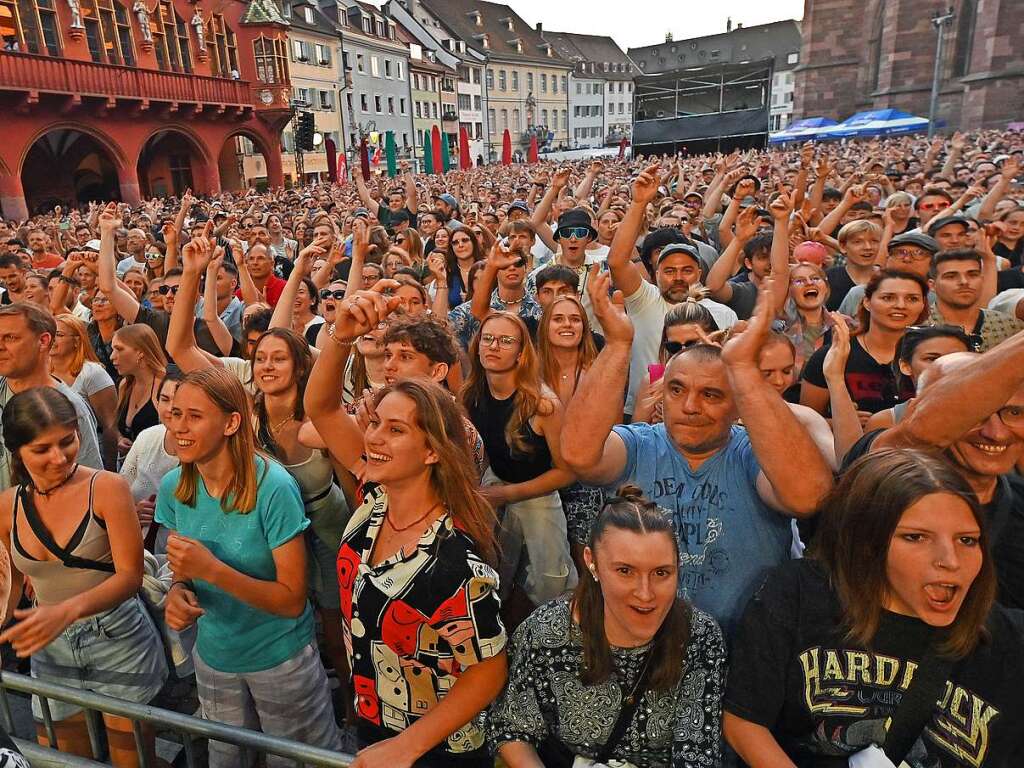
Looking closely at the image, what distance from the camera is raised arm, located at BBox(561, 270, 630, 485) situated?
219cm

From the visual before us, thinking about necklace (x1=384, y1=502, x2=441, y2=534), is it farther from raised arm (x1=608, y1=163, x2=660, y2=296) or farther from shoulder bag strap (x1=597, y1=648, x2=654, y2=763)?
raised arm (x1=608, y1=163, x2=660, y2=296)

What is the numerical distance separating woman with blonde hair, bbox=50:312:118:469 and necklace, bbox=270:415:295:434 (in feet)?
5.60

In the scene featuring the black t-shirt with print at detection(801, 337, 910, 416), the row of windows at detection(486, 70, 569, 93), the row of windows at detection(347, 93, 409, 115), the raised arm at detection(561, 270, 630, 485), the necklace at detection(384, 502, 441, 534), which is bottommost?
the black t-shirt with print at detection(801, 337, 910, 416)

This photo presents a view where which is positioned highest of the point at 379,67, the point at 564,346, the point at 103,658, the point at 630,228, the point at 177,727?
the point at 379,67

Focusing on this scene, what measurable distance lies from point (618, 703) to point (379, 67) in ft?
177

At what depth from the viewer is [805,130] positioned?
33.8 m

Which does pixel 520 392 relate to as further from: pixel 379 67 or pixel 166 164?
pixel 379 67

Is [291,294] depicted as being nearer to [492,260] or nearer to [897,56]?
[492,260]

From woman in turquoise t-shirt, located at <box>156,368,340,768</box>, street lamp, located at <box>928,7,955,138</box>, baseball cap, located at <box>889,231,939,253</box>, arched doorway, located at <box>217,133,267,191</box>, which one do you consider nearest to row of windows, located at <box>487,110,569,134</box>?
arched doorway, located at <box>217,133,267,191</box>

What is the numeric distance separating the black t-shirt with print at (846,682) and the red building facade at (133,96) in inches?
1009

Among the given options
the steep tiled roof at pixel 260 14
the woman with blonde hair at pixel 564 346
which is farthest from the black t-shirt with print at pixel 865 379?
the steep tiled roof at pixel 260 14

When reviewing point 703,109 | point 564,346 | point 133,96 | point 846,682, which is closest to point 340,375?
point 564,346

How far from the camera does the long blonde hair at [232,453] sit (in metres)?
2.48

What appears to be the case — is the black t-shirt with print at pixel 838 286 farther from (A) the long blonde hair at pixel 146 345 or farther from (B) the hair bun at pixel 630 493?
(A) the long blonde hair at pixel 146 345
